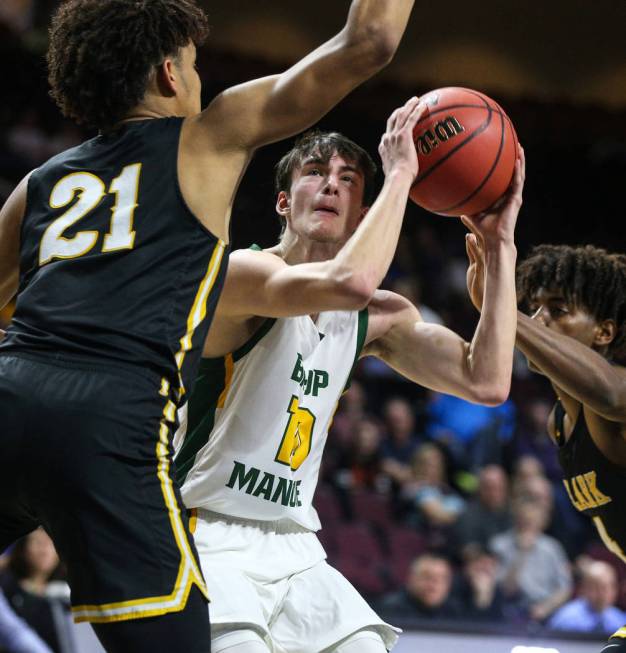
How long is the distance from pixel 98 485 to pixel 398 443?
21.5 ft

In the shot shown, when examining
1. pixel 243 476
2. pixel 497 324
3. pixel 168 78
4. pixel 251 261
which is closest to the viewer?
pixel 168 78

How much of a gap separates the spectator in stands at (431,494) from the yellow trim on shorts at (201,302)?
19.3ft

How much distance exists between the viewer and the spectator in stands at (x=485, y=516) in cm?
770

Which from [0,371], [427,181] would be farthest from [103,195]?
[427,181]

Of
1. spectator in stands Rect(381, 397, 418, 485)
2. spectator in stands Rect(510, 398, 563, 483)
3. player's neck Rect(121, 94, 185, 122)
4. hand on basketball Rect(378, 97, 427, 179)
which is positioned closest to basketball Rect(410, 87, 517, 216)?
hand on basketball Rect(378, 97, 427, 179)

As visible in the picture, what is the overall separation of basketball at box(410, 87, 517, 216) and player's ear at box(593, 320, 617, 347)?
0.93 meters

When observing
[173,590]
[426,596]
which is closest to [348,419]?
[426,596]

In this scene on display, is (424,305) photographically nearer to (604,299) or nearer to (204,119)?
(604,299)

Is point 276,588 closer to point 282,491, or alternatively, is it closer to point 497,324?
point 282,491

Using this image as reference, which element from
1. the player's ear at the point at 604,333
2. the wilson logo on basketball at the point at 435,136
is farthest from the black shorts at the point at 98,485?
the player's ear at the point at 604,333

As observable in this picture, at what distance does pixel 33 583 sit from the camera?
238 inches

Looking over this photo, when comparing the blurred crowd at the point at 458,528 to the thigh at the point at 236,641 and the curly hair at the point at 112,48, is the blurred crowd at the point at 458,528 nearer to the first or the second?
the thigh at the point at 236,641

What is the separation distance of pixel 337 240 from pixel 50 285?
1156 millimetres

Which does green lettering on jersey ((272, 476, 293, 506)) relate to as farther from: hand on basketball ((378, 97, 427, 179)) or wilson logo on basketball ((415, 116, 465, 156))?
wilson logo on basketball ((415, 116, 465, 156))
